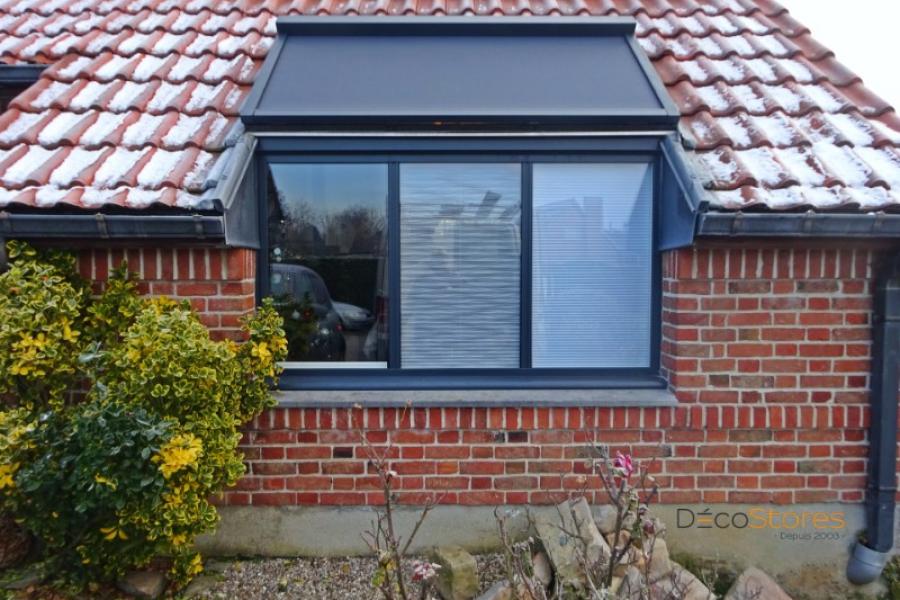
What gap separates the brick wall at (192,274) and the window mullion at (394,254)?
3.16ft

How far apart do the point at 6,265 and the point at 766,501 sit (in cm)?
497

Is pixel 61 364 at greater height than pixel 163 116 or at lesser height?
lesser

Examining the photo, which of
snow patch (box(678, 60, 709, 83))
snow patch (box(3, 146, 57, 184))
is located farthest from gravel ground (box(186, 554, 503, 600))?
snow patch (box(678, 60, 709, 83))

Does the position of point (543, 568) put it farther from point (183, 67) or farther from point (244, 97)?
point (183, 67)

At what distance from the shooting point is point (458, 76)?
4.04 meters

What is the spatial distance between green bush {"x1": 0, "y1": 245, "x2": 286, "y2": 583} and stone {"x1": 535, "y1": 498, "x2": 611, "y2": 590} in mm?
1855

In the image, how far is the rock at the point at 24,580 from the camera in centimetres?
323

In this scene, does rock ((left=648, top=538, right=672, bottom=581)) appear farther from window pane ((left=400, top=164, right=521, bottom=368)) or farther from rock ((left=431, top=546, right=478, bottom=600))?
window pane ((left=400, top=164, right=521, bottom=368))

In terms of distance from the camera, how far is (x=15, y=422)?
313cm

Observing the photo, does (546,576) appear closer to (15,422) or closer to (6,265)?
(15,422)

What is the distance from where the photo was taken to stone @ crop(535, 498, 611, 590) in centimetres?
314

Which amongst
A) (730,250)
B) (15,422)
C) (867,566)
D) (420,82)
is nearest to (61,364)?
(15,422)

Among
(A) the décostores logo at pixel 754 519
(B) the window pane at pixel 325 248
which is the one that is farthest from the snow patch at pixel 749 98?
(A) the décostores logo at pixel 754 519

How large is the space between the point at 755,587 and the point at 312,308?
3.28 meters
